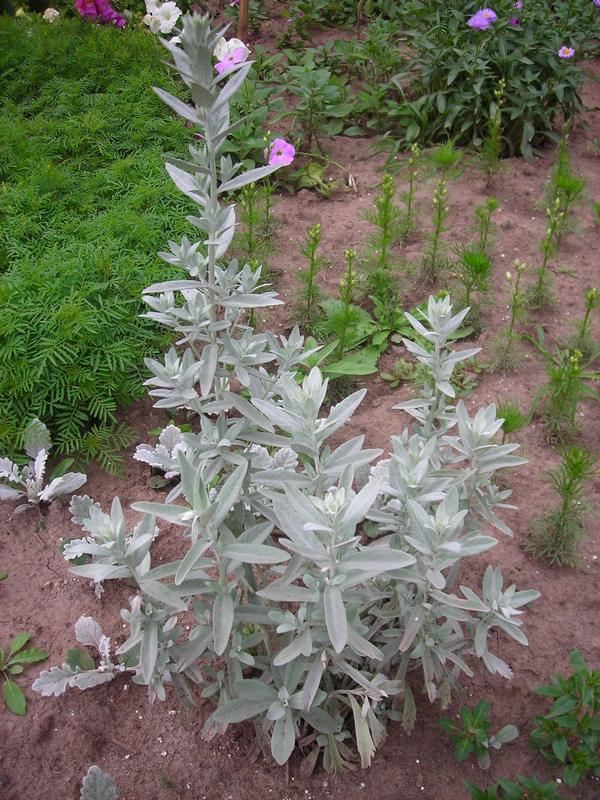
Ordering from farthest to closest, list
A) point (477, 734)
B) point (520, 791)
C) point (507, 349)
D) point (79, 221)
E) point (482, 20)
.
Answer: point (482, 20), point (79, 221), point (507, 349), point (477, 734), point (520, 791)

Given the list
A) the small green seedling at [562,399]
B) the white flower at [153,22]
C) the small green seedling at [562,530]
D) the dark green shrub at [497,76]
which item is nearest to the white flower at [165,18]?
the white flower at [153,22]

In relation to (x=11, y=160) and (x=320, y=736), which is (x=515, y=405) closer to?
(x=320, y=736)

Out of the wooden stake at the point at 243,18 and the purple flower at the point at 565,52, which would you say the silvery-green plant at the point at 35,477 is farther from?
the purple flower at the point at 565,52

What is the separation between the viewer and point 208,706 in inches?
83.7

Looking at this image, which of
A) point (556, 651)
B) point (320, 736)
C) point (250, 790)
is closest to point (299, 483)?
point (320, 736)

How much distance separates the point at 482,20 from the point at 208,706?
12.4 feet

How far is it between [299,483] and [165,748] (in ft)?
3.05

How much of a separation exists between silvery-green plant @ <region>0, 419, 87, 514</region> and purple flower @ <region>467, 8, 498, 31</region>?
10.6 ft

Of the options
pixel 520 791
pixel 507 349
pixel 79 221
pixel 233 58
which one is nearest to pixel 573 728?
pixel 520 791

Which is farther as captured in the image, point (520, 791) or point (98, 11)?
point (98, 11)

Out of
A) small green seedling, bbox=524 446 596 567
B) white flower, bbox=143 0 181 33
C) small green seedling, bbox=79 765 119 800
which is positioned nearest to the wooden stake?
white flower, bbox=143 0 181 33

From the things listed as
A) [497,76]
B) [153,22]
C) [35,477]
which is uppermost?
[153,22]

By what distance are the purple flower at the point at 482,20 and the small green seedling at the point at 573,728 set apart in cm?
351

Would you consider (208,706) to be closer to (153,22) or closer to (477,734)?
(477,734)
